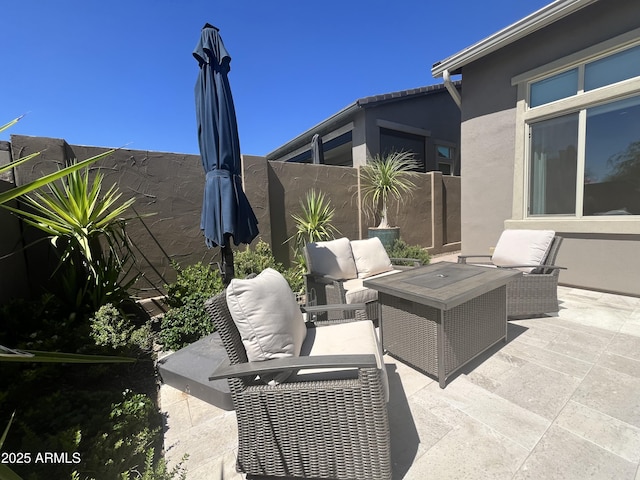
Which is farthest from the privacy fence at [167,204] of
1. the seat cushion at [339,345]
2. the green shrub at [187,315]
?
the seat cushion at [339,345]

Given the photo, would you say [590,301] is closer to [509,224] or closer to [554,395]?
A: [509,224]

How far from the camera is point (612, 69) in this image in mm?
3627

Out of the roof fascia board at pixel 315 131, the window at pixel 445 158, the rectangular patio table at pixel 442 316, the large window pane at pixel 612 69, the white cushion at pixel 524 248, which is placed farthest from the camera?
the window at pixel 445 158

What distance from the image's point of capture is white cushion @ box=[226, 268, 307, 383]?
141 centimetres

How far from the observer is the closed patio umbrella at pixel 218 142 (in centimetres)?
247

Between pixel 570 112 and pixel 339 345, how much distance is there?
491cm

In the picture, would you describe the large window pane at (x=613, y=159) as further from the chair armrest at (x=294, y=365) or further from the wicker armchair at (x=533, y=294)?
the chair armrest at (x=294, y=365)

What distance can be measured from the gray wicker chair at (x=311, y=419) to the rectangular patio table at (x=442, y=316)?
2.97 feet

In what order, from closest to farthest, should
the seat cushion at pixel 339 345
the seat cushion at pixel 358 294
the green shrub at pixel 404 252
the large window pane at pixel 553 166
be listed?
the seat cushion at pixel 339 345
the seat cushion at pixel 358 294
the large window pane at pixel 553 166
the green shrub at pixel 404 252

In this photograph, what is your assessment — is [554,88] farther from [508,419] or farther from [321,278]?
[508,419]

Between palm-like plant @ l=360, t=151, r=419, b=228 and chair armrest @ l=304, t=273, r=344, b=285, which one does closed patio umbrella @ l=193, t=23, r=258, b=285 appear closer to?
chair armrest @ l=304, t=273, r=344, b=285

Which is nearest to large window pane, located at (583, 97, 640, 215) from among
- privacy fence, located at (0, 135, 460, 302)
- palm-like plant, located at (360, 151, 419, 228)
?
palm-like plant, located at (360, 151, 419, 228)

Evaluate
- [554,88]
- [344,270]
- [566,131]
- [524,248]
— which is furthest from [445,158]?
[344,270]

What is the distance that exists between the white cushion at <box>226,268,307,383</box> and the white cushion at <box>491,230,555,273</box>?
314 centimetres
